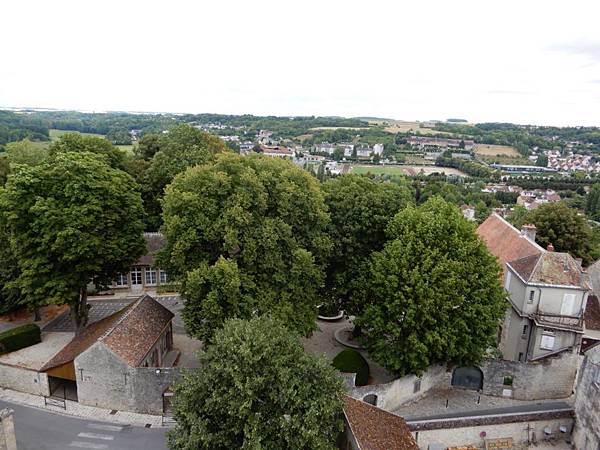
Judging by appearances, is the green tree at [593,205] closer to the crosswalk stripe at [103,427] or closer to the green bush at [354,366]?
the green bush at [354,366]

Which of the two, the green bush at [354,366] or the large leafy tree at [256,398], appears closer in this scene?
the large leafy tree at [256,398]

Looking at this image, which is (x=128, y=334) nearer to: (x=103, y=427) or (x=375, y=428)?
(x=103, y=427)

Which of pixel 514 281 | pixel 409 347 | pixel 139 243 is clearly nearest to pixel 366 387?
pixel 409 347

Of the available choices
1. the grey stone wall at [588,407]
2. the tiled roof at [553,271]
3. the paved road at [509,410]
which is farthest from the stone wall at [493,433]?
the tiled roof at [553,271]

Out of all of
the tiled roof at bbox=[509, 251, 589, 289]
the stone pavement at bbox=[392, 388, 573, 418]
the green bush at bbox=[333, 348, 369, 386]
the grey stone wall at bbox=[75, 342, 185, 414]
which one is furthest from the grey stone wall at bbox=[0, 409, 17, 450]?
the tiled roof at bbox=[509, 251, 589, 289]

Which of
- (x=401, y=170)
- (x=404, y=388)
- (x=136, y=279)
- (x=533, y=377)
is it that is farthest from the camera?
(x=401, y=170)

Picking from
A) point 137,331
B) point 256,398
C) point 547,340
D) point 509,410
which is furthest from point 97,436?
point 547,340

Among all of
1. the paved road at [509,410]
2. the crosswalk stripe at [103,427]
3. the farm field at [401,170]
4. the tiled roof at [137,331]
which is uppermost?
the tiled roof at [137,331]
